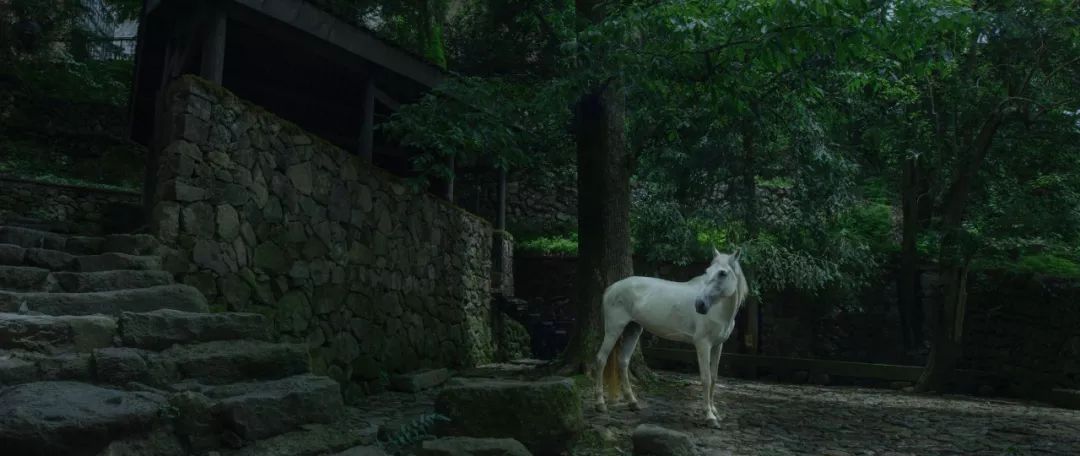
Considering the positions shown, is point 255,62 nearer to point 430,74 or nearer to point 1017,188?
point 430,74

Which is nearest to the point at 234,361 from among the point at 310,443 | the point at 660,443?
the point at 310,443

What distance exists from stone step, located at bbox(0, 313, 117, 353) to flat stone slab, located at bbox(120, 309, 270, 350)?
118 millimetres

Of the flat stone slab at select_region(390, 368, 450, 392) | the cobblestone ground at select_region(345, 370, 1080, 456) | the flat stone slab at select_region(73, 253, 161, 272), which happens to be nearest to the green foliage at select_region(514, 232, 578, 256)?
the cobblestone ground at select_region(345, 370, 1080, 456)

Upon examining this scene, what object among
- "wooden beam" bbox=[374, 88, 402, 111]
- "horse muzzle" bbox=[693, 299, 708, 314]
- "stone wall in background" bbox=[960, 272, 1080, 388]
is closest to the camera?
"horse muzzle" bbox=[693, 299, 708, 314]

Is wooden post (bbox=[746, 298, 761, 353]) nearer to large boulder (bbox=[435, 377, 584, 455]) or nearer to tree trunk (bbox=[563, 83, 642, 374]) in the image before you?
tree trunk (bbox=[563, 83, 642, 374])

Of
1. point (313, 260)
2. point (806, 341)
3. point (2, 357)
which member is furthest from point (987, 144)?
point (2, 357)

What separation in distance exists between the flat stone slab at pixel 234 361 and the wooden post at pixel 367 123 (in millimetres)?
4812

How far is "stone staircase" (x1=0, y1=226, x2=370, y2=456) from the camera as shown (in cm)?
359

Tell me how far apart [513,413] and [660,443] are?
3.40ft

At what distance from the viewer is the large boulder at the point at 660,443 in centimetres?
509

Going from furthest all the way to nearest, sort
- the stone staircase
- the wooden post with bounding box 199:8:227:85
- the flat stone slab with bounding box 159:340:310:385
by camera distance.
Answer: the wooden post with bounding box 199:8:227:85, the flat stone slab with bounding box 159:340:310:385, the stone staircase

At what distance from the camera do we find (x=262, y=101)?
11.5 metres

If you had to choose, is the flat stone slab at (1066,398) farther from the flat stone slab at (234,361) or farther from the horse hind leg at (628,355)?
the flat stone slab at (234,361)

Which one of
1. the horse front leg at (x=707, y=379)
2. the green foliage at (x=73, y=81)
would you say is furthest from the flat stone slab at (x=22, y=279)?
the green foliage at (x=73, y=81)
